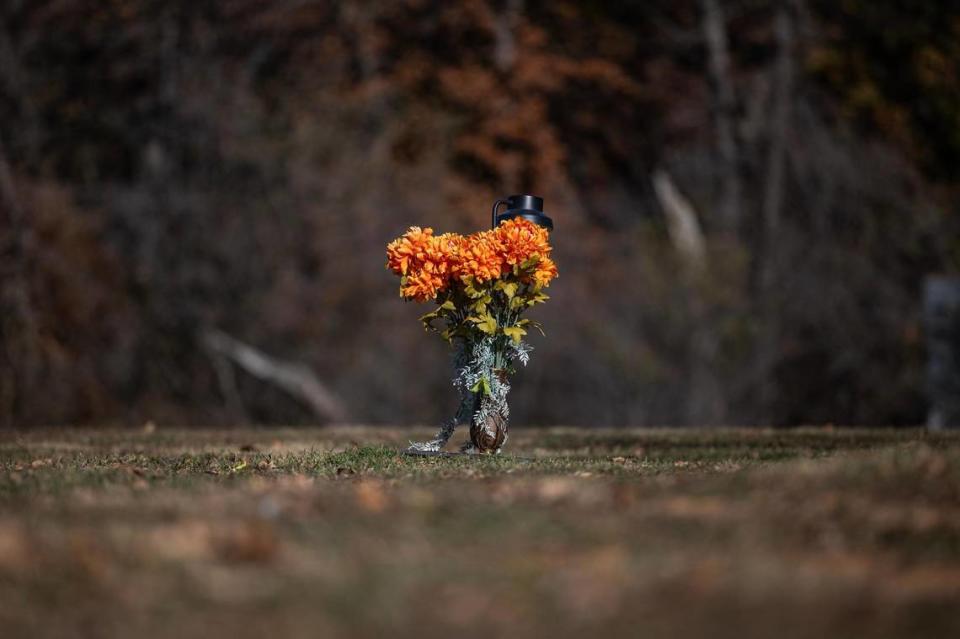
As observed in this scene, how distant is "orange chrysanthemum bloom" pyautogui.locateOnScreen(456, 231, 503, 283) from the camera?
1043 centimetres

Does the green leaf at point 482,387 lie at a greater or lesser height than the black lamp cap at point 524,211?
lesser

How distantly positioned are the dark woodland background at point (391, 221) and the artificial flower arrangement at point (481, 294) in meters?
11.8

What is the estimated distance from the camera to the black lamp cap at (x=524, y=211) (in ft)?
35.4

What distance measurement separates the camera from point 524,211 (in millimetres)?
10828

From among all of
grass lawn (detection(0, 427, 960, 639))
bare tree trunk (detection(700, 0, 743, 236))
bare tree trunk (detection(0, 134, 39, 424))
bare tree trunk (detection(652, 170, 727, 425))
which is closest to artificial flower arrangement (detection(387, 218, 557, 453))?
grass lawn (detection(0, 427, 960, 639))

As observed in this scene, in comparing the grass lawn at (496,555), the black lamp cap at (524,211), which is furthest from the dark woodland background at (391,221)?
the grass lawn at (496,555)

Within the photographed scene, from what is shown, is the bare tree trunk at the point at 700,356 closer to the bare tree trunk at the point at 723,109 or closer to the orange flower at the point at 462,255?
the bare tree trunk at the point at 723,109

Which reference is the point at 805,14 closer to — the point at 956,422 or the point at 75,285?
the point at 956,422

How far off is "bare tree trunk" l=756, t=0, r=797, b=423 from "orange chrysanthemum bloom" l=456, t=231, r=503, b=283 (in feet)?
41.3

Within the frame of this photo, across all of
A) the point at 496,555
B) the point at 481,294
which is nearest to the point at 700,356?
the point at 481,294

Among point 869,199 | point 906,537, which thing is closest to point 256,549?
point 906,537

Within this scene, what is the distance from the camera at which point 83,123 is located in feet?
86.8

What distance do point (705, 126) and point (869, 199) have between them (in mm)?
8129

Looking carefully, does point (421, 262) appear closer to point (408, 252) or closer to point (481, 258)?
point (408, 252)
